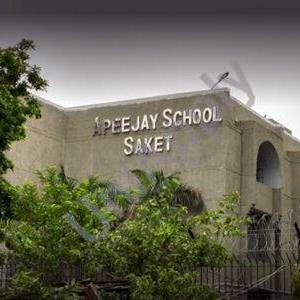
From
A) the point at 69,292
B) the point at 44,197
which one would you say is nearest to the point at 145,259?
the point at 69,292

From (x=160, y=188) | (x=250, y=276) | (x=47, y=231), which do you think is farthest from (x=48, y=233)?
(x=160, y=188)

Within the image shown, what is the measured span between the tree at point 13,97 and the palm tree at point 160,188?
11.7 m

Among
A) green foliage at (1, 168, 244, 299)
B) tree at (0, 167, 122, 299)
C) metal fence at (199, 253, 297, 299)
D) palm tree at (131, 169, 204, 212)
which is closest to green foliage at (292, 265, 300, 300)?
metal fence at (199, 253, 297, 299)

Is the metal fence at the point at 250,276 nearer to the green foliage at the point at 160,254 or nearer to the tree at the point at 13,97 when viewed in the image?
the green foliage at the point at 160,254

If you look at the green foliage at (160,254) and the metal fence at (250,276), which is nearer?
the green foliage at (160,254)

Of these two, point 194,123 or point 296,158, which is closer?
point 194,123

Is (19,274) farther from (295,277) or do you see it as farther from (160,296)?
(295,277)

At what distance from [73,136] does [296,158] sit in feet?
37.5

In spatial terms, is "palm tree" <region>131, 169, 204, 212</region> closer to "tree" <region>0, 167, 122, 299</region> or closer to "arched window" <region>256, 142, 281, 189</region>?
"arched window" <region>256, 142, 281, 189</region>

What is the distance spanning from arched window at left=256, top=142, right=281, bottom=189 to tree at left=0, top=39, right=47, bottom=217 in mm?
20106

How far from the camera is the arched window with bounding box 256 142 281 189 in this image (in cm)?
3416

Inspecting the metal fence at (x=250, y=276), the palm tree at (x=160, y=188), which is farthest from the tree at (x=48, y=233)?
the palm tree at (x=160, y=188)

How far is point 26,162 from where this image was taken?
105ft

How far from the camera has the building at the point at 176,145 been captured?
30.8 m
